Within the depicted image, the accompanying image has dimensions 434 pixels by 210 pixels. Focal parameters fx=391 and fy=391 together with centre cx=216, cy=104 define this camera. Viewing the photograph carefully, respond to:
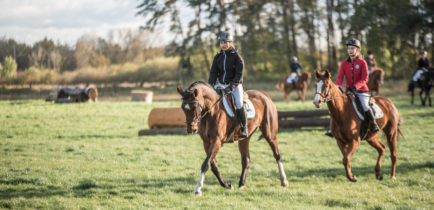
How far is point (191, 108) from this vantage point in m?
5.99

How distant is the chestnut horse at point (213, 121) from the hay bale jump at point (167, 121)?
6.73 metres

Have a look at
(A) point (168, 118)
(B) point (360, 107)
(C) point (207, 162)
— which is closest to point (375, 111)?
(B) point (360, 107)

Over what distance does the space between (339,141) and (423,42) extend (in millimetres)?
28694

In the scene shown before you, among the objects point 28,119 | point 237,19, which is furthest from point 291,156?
point 237,19

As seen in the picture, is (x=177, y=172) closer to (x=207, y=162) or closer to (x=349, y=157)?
(x=207, y=162)

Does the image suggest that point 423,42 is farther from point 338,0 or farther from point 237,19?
point 237,19

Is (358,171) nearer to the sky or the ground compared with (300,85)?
nearer to the ground

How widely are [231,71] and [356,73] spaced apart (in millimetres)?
2592

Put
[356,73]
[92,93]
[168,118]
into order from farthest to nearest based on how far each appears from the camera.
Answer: [92,93], [168,118], [356,73]

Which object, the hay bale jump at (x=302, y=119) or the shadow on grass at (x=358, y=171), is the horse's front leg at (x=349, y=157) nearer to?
the shadow on grass at (x=358, y=171)

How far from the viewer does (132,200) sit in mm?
6176

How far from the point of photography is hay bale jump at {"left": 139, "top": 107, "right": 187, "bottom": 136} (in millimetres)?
14211

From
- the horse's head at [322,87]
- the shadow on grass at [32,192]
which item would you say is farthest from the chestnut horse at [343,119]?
the shadow on grass at [32,192]

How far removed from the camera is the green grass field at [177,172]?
20.5 feet
